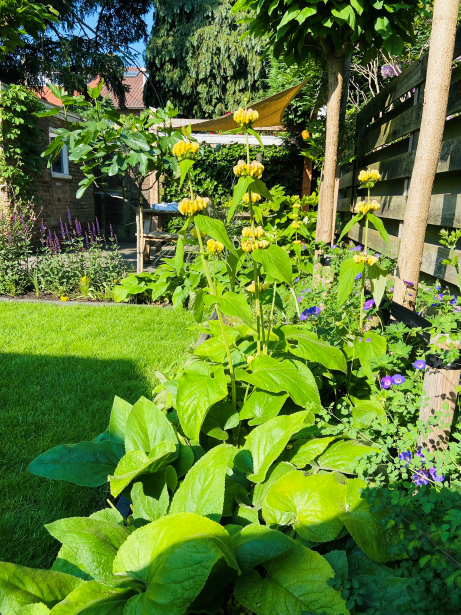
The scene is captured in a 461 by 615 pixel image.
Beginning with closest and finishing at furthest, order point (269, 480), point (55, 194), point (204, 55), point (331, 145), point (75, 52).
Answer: point (269, 480) → point (331, 145) → point (55, 194) → point (75, 52) → point (204, 55)

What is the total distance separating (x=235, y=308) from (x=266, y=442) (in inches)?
16.1

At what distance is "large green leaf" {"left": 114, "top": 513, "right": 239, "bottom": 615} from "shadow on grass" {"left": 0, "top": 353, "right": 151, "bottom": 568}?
2.17 ft

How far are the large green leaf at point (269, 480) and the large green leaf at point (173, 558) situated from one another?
0.31 meters

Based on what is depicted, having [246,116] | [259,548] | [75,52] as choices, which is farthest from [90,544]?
[75,52]

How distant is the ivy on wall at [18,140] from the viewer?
7.88 meters

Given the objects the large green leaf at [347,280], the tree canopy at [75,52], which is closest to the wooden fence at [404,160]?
the large green leaf at [347,280]

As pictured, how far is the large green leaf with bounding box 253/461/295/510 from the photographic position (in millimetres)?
1219

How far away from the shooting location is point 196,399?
1.27m

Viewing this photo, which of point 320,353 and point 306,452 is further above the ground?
point 320,353

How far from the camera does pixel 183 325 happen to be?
12.8 feet

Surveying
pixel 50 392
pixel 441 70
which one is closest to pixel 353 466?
A: pixel 441 70

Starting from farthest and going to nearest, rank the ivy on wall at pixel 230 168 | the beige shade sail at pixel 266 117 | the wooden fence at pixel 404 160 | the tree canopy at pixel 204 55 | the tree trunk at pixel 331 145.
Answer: the tree canopy at pixel 204 55
the ivy on wall at pixel 230 168
the beige shade sail at pixel 266 117
the tree trunk at pixel 331 145
the wooden fence at pixel 404 160

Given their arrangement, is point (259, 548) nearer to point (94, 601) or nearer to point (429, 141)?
point (94, 601)

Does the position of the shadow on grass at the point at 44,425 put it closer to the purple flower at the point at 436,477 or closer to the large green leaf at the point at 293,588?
the large green leaf at the point at 293,588
